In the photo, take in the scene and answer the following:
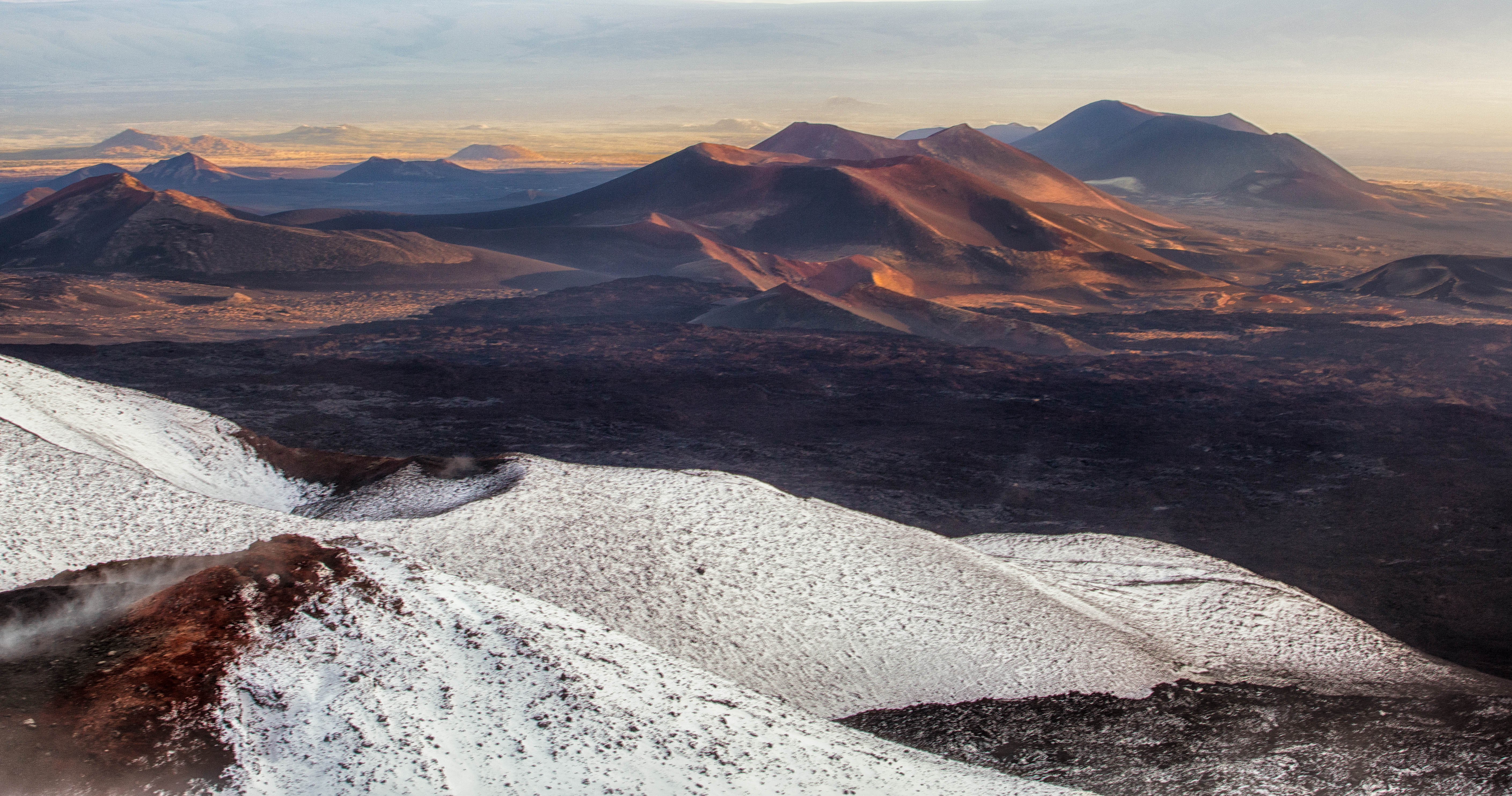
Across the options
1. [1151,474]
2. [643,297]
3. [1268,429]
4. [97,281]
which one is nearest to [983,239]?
[643,297]

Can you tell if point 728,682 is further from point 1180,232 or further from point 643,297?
point 1180,232

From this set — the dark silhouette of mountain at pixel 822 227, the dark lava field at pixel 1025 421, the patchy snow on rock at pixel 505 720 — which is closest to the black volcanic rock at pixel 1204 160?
the dark silhouette of mountain at pixel 822 227

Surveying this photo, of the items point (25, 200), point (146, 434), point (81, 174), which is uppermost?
point (81, 174)

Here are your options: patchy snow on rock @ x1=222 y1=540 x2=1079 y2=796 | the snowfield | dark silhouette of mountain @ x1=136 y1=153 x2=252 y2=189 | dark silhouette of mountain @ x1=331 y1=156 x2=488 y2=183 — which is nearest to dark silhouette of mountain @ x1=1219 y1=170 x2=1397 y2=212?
dark silhouette of mountain @ x1=331 y1=156 x2=488 y2=183

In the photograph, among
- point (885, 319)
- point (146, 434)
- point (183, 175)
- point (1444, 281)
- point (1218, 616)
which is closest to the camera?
point (1218, 616)

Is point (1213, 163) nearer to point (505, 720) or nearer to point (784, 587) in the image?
point (784, 587)

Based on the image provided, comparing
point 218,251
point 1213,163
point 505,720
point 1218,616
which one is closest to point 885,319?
point 1218,616

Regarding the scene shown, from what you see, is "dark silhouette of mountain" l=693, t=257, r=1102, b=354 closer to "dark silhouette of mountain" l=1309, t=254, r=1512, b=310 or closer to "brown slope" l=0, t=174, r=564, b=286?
"brown slope" l=0, t=174, r=564, b=286
